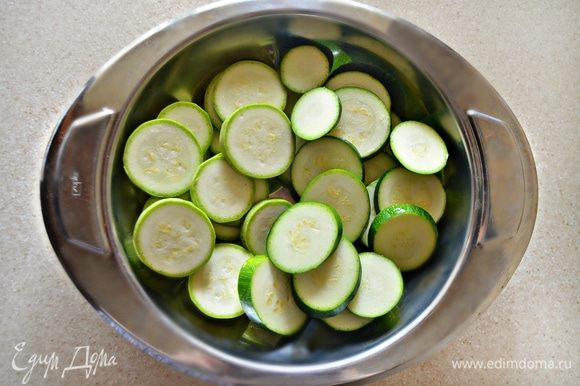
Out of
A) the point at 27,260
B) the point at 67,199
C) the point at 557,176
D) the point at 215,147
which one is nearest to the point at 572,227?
the point at 557,176

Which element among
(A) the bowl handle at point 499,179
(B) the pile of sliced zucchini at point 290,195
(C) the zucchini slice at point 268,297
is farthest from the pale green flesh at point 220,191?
(A) the bowl handle at point 499,179

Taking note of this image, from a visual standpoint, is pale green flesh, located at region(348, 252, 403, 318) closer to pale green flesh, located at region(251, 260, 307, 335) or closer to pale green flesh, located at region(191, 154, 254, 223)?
pale green flesh, located at region(251, 260, 307, 335)

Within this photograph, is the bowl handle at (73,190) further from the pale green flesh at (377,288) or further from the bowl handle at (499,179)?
the bowl handle at (499,179)

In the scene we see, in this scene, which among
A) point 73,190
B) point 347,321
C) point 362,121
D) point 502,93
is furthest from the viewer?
point 502,93

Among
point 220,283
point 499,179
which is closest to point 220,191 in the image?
point 220,283

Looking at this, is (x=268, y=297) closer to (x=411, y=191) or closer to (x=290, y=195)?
(x=290, y=195)

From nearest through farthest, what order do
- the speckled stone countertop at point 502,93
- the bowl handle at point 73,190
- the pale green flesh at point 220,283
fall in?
the bowl handle at point 73,190, the pale green flesh at point 220,283, the speckled stone countertop at point 502,93

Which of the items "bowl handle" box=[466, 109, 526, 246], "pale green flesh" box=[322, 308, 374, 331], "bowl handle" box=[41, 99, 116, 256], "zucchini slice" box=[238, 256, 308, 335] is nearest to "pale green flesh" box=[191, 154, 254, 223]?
"zucchini slice" box=[238, 256, 308, 335]
